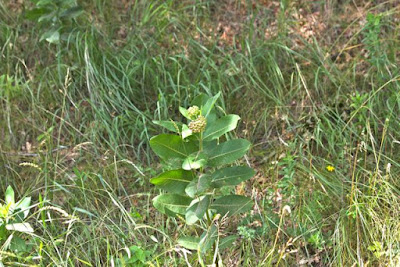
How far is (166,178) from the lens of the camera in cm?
290

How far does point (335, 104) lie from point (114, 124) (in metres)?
1.35

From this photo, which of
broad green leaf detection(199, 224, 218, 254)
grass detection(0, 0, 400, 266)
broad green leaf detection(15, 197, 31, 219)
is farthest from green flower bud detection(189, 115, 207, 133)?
broad green leaf detection(15, 197, 31, 219)

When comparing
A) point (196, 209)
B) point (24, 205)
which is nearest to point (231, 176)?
point (196, 209)

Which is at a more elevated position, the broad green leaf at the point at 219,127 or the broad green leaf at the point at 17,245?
the broad green leaf at the point at 219,127

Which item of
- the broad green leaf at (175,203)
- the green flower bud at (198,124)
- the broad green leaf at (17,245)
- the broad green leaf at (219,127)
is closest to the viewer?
the green flower bud at (198,124)

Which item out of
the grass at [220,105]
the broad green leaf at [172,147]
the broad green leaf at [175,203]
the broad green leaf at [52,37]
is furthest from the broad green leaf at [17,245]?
the broad green leaf at [52,37]

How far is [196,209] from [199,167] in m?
0.20

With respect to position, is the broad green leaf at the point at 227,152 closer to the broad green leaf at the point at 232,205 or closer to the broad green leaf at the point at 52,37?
the broad green leaf at the point at 232,205

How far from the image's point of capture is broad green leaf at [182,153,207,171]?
2.80m

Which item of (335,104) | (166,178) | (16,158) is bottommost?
(16,158)

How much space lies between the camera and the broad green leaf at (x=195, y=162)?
2797mm

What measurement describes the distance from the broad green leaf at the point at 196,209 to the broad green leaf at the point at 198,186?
49mm

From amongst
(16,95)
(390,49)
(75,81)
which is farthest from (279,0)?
(16,95)

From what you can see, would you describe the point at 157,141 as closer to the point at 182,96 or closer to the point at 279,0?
the point at 182,96
